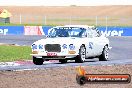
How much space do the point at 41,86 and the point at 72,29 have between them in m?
8.72

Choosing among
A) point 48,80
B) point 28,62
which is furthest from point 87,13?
point 48,80

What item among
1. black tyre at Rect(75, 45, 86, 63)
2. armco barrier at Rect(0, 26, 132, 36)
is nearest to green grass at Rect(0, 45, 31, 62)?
black tyre at Rect(75, 45, 86, 63)

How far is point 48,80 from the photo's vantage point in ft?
50.8

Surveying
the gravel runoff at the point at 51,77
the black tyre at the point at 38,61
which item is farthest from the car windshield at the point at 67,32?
the gravel runoff at the point at 51,77

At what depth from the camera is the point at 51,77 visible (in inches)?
643

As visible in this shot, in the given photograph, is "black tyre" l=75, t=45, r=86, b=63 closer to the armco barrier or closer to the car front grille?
the car front grille

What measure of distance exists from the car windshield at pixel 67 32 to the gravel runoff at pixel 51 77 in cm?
256

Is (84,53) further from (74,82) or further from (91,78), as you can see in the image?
(91,78)

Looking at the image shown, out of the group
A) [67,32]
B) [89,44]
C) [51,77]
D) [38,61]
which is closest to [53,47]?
[38,61]

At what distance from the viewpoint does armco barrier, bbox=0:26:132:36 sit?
→ 51.1 metres

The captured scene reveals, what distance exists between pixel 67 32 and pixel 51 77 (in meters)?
6.10

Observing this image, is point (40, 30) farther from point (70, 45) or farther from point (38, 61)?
point (70, 45)

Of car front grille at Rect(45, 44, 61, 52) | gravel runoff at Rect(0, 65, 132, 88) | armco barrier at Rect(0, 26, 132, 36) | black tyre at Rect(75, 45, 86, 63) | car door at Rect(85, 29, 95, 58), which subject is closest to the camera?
gravel runoff at Rect(0, 65, 132, 88)

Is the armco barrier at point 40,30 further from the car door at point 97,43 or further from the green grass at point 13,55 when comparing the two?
the car door at point 97,43
